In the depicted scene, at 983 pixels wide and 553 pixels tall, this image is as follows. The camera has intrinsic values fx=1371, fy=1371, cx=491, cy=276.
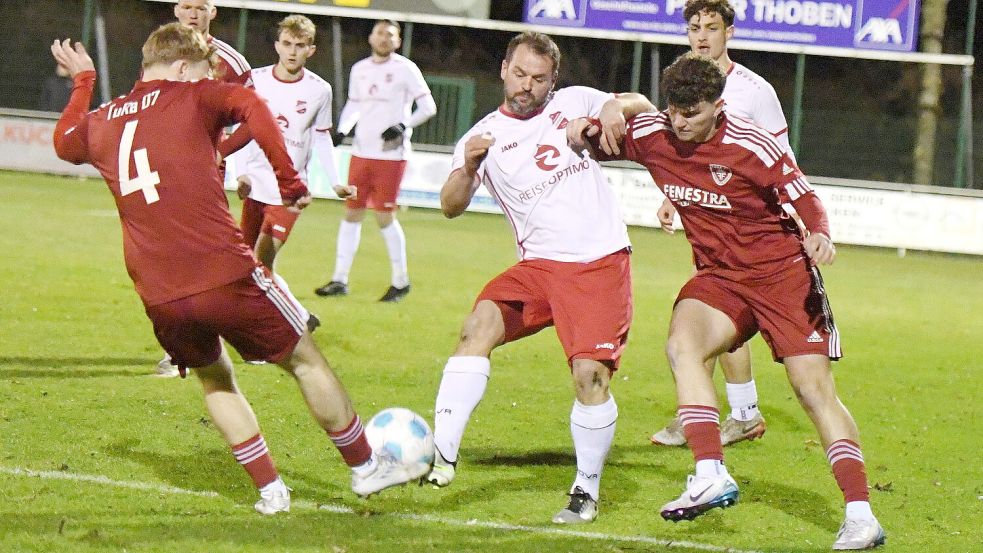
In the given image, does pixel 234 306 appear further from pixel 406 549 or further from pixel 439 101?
pixel 439 101

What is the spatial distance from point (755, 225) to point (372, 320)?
5.83 metres

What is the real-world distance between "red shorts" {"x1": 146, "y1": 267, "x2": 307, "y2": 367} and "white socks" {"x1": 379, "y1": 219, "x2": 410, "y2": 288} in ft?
23.0

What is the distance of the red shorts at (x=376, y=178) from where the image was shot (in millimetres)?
13125

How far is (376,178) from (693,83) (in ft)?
26.3

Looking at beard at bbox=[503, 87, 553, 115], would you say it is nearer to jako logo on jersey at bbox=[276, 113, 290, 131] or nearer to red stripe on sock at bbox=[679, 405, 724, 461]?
red stripe on sock at bbox=[679, 405, 724, 461]

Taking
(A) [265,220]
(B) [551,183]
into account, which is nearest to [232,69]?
(A) [265,220]

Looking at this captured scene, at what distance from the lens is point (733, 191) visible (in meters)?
5.63

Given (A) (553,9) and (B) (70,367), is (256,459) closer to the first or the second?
(B) (70,367)

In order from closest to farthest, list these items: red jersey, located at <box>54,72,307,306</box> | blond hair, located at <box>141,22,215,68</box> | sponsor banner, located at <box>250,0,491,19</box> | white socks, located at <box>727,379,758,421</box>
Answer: red jersey, located at <box>54,72,307,306</box>
blond hair, located at <box>141,22,215,68</box>
white socks, located at <box>727,379,758,421</box>
sponsor banner, located at <box>250,0,491,19</box>

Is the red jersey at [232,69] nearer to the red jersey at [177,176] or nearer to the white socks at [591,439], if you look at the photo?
the red jersey at [177,176]

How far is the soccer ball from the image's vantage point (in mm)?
5359

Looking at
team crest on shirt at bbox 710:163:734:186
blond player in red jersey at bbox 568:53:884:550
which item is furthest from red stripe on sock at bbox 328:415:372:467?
team crest on shirt at bbox 710:163:734:186

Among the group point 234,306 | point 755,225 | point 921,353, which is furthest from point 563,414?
point 921,353

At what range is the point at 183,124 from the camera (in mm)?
5121
